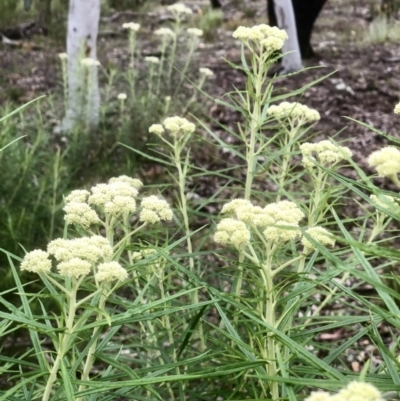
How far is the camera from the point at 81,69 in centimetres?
311

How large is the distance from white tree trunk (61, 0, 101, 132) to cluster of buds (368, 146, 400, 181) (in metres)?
2.68

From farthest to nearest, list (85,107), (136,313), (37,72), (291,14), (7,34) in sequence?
1. (7,34)
2. (37,72)
3. (291,14)
4. (85,107)
5. (136,313)

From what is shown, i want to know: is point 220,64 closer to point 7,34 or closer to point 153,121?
point 153,121

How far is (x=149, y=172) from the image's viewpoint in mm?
3322

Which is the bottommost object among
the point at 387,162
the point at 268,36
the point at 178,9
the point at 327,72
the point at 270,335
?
the point at 327,72

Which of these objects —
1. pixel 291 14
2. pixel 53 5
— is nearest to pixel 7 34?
pixel 53 5

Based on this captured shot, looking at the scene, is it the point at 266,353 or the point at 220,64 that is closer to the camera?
the point at 266,353

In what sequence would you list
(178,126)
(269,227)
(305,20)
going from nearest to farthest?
(269,227) < (178,126) < (305,20)

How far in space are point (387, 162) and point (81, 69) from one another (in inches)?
111

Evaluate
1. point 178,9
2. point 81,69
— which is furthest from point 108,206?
point 178,9

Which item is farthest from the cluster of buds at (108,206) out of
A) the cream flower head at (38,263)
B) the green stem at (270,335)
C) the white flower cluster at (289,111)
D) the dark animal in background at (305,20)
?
the dark animal in background at (305,20)

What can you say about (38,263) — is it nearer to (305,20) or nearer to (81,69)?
(81,69)

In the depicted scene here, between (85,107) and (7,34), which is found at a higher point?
(7,34)

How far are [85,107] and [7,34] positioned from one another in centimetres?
458
